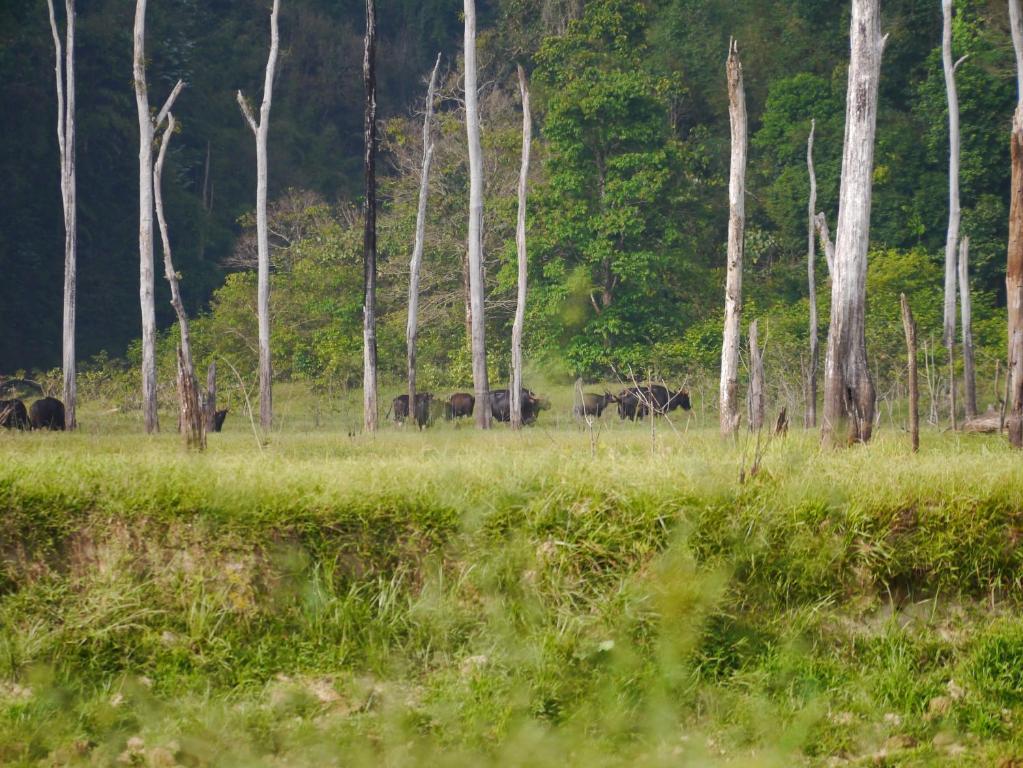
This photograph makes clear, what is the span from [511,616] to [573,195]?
988 inches

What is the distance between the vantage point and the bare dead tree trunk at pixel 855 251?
38.5 ft

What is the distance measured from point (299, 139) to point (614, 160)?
15.7 metres

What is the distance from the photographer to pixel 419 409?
80.6 feet

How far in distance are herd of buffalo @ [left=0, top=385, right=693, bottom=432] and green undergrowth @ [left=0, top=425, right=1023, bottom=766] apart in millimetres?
12640

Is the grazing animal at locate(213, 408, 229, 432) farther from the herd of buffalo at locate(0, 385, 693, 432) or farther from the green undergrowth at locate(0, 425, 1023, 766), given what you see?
the green undergrowth at locate(0, 425, 1023, 766)

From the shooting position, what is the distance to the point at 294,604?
709 cm

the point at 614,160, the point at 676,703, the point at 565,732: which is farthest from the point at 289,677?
the point at 614,160

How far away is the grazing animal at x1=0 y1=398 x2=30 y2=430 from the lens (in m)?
20.6

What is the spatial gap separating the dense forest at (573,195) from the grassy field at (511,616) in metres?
20.0

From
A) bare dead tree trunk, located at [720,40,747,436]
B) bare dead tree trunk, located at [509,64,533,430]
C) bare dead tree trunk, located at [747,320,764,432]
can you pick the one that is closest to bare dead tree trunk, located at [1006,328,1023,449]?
bare dead tree trunk, located at [747,320,764,432]

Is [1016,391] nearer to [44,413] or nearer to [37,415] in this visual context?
[44,413]

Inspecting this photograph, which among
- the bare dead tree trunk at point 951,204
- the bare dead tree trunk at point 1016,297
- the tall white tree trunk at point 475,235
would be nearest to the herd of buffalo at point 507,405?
the tall white tree trunk at point 475,235

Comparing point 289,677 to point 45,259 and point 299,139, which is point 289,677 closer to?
point 45,259

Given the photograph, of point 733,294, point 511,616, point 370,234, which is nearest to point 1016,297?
point 733,294
